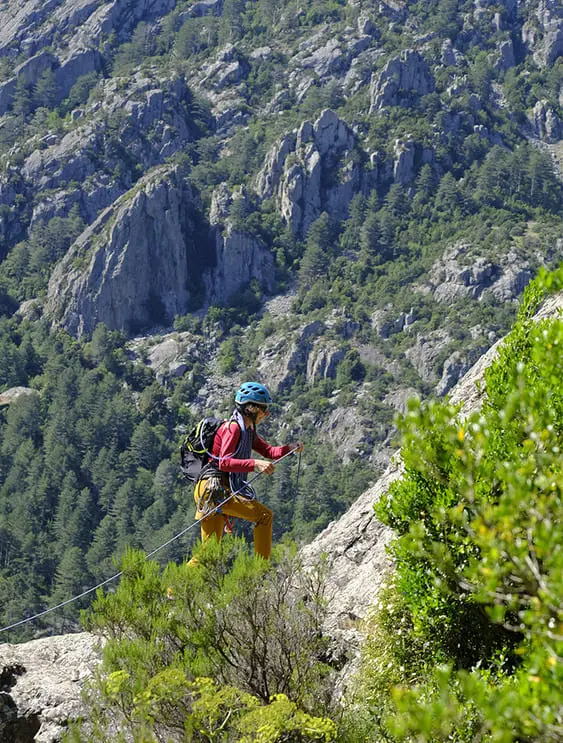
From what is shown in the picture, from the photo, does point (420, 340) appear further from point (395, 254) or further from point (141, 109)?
point (141, 109)

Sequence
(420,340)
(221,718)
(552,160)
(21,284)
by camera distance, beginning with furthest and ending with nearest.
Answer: (552,160), (21,284), (420,340), (221,718)

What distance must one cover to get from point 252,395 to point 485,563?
14.8 ft

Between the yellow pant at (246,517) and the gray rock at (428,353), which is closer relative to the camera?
the yellow pant at (246,517)

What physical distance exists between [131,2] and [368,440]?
4848 inches

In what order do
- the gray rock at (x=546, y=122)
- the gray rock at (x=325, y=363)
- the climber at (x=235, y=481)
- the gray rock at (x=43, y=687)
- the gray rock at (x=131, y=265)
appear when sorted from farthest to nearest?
the gray rock at (x=546, y=122) → the gray rock at (x=131, y=265) → the gray rock at (x=325, y=363) → the climber at (x=235, y=481) → the gray rock at (x=43, y=687)

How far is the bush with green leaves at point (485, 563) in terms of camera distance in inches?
114

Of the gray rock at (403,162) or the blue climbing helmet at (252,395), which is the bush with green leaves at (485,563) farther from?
the gray rock at (403,162)

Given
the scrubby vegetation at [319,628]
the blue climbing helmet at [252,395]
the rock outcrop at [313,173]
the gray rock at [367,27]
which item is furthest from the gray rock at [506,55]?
the scrubby vegetation at [319,628]

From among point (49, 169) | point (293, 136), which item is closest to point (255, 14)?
point (293, 136)

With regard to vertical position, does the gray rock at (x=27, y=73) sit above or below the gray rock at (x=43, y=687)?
above

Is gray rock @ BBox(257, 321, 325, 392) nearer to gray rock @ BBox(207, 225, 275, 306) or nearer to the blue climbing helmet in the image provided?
gray rock @ BBox(207, 225, 275, 306)

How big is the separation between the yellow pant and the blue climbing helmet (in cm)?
87

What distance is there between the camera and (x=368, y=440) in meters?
94.2

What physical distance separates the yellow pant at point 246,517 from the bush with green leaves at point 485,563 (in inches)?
53.3
